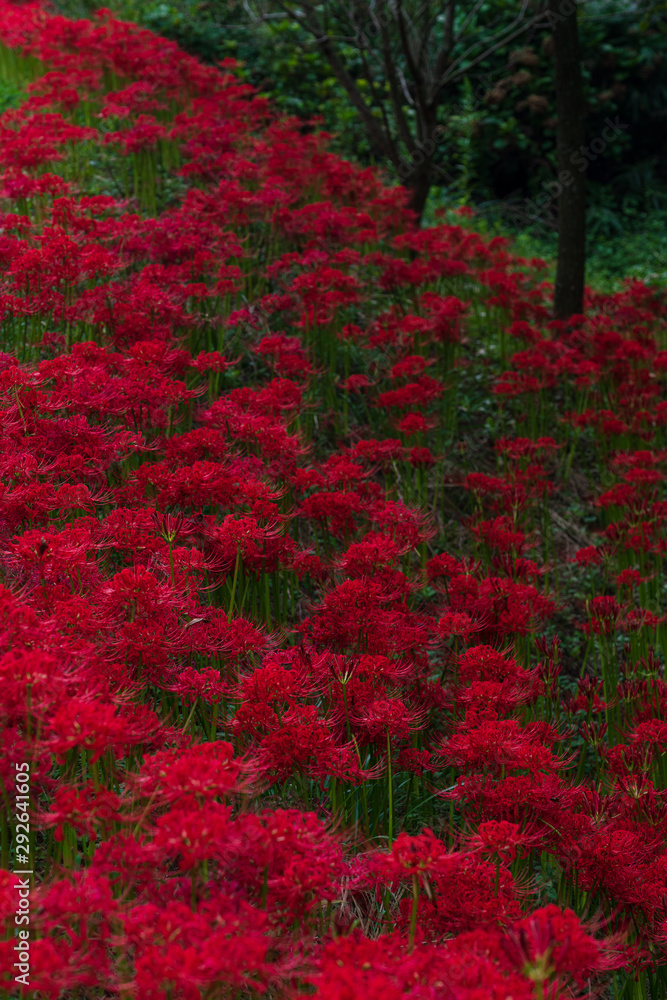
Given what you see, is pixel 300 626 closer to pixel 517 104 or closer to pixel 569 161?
pixel 569 161

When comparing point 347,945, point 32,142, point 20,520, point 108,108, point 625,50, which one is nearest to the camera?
point 347,945

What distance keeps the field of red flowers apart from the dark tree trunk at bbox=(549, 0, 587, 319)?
26cm

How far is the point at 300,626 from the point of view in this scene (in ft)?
7.86

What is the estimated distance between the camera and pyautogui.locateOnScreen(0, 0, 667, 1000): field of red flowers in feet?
4.25

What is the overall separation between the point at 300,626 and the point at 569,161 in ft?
14.4

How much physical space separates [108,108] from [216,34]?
21.6 feet

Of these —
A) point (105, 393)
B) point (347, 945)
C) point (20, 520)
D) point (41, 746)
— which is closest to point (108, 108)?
point (105, 393)

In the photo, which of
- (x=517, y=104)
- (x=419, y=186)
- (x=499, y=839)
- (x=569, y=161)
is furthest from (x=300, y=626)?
(x=517, y=104)

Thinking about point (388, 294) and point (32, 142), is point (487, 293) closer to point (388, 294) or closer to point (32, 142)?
point (388, 294)

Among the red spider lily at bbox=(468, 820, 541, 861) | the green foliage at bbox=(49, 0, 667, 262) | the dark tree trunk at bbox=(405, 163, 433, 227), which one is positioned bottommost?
the red spider lily at bbox=(468, 820, 541, 861)

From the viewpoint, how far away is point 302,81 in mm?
10875

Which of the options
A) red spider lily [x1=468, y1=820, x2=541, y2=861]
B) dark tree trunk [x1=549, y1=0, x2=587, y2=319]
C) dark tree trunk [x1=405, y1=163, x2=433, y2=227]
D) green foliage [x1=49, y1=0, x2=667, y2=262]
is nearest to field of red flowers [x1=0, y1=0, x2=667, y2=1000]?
red spider lily [x1=468, y1=820, x2=541, y2=861]

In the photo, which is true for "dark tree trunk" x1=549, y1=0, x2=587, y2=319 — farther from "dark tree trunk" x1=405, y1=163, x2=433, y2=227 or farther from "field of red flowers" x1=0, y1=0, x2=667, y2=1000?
"dark tree trunk" x1=405, y1=163, x2=433, y2=227

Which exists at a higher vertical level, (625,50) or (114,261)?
(625,50)
